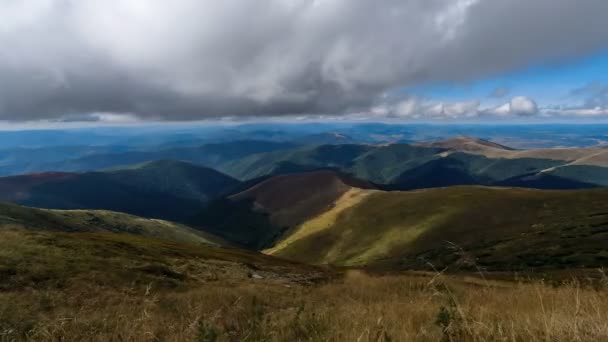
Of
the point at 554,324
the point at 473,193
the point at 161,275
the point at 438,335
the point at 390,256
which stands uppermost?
the point at 554,324

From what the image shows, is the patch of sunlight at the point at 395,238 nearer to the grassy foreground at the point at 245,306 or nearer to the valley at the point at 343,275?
the valley at the point at 343,275

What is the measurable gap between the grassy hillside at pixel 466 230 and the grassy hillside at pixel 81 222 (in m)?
54.4

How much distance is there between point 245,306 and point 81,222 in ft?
450

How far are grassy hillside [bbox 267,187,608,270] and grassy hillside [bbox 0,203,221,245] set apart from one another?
5444 cm

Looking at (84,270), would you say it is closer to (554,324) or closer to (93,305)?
(93,305)

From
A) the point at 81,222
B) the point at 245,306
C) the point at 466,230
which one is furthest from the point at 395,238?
the point at 245,306

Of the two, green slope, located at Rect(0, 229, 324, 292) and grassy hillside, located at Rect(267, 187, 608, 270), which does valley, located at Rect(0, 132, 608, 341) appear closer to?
green slope, located at Rect(0, 229, 324, 292)

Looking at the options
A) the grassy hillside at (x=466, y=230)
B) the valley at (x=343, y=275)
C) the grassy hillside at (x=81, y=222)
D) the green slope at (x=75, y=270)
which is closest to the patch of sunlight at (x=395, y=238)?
the grassy hillside at (x=466, y=230)

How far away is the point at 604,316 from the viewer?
4609 millimetres

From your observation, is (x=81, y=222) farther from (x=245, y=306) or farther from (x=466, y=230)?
(x=245, y=306)

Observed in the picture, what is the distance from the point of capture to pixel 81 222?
125250mm

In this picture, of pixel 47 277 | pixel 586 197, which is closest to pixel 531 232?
pixel 586 197

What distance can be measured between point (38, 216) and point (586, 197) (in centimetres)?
18306

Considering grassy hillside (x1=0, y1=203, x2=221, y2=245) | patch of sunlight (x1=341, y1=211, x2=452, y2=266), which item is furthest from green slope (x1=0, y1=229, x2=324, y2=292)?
patch of sunlight (x1=341, y1=211, x2=452, y2=266)
